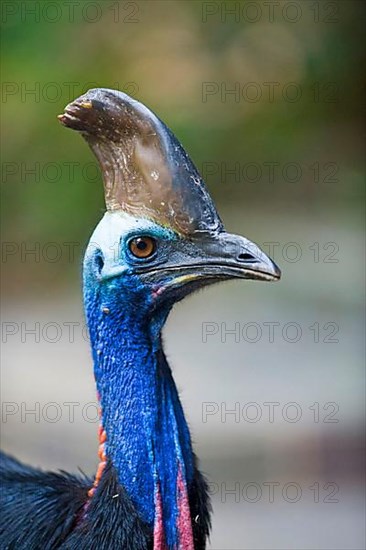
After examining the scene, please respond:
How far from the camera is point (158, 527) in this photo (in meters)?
2.37

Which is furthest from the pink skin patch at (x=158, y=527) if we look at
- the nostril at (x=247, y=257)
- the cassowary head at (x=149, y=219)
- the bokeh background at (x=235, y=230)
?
the bokeh background at (x=235, y=230)

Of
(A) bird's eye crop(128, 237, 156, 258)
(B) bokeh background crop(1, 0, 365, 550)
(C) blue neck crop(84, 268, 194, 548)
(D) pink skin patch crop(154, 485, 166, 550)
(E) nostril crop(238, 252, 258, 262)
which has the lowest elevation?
(D) pink skin patch crop(154, 485, 166, 550)

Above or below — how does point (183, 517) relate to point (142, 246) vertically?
below

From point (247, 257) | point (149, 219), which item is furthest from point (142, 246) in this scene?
point (247, 257)

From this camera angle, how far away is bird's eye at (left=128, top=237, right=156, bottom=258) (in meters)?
2.34

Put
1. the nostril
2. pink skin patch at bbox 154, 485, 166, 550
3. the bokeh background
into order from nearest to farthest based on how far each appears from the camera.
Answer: the nostril, pink skin patch at bbox 154, 485, 166, 550, the bokeh background

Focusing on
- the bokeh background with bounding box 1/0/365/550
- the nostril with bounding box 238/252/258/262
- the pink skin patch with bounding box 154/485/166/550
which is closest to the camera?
the nostril with bounding box 238/252/258/262

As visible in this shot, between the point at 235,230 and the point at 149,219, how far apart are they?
4.21 m

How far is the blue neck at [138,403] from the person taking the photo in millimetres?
2391

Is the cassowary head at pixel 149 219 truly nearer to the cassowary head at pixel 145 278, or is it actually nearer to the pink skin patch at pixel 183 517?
the cassowary head at pixel 145 278

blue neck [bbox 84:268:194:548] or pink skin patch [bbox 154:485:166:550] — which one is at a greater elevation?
blue neck [bbox 84:268:194:548]

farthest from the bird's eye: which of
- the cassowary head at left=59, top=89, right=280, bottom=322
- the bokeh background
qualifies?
the bokeh background

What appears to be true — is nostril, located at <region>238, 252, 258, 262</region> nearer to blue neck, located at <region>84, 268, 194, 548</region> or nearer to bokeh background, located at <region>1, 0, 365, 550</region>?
blue neck, located at <region>84, 268, 194, 548</region>

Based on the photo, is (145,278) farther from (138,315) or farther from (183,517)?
(183,517)
